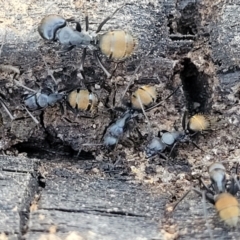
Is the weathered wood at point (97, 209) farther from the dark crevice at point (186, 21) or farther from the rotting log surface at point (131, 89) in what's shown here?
the dark crevice at point (186, 21)

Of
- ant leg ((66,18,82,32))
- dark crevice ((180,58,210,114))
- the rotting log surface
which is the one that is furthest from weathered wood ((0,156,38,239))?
dark crevice ((180,58,210,114))

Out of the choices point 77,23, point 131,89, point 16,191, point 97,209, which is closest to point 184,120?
point 131,89

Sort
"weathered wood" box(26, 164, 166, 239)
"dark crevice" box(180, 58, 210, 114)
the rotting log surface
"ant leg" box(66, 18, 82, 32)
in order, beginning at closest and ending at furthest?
"weathered wood" box(26, 164, 166, 239) → the rotting log surface → "ant leg" box(66, 18, 82, 32) → "dark crevice" box(180, 58, 210, 114)

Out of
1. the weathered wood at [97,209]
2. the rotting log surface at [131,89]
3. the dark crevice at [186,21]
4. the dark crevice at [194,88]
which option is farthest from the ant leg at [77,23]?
the weathered wood at [97,209]

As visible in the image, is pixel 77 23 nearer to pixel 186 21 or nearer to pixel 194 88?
pixel 186 21

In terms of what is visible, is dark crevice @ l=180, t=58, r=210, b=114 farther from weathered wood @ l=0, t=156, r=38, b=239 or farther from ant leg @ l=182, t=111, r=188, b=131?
weathered wood @ l=0, t=156, r=38, b=239

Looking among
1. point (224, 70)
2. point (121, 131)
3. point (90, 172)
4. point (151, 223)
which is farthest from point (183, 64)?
point (151, 223)

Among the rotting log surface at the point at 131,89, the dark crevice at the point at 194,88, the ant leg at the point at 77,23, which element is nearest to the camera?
the rotting log surface at the point at 131,89

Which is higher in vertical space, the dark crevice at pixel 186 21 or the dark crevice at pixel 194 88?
the dark crevice at pixel 186 21
